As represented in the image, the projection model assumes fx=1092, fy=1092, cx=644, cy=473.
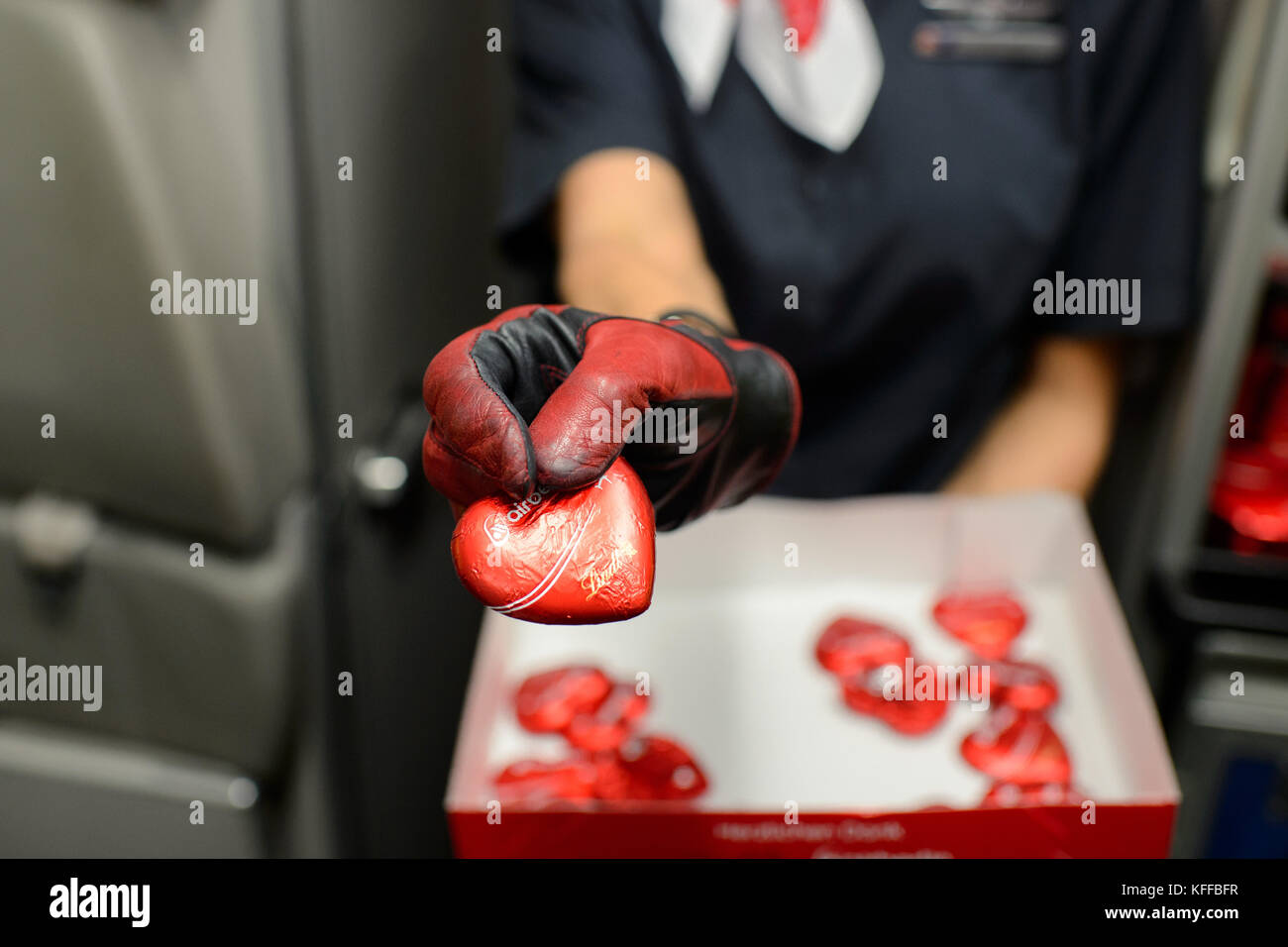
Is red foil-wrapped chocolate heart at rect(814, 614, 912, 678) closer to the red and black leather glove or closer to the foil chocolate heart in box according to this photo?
the foil chocolate heart in box

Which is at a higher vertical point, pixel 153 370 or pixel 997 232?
pixel 997 232

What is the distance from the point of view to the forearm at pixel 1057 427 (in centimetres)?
117

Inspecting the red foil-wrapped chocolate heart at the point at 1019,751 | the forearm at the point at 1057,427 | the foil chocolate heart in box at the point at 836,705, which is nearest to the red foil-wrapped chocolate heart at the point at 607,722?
the foil chocolate heart in box at the point at 836,705

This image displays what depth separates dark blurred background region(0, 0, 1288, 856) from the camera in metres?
0.82

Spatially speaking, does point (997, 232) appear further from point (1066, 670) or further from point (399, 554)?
point (399, 554)

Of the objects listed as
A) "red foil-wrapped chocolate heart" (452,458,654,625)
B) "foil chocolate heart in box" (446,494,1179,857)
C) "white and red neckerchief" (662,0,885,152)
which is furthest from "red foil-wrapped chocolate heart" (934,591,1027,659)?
"red foil-wrapped chocolate heart" (452,458,654,625)

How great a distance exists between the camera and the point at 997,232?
107 centimetres

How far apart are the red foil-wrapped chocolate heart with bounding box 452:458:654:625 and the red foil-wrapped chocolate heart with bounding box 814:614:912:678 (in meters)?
0.48

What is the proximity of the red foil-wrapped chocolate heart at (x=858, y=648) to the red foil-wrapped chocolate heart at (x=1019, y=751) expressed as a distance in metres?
0.10

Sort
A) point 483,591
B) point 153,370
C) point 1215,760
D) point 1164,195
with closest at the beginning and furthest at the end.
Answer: point 483,591, point 153,370, point 1164,195, point 1215,760

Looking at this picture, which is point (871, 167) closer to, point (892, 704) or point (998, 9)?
point (998, 9)

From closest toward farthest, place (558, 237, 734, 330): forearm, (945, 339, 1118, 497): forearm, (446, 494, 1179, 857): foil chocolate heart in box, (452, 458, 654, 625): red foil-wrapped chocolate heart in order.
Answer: (452, 458, 654, 625): red foil-wrapped chocolate heart < (446, 494, 1179, 857): foil chocolate heart in box < (558, 237, 734, 330): forearm < (945, 339, 1118, 497): forearm

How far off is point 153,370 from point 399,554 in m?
0.39

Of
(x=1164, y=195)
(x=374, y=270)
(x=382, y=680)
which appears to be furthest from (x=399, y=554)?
(x=1164, y=195)
